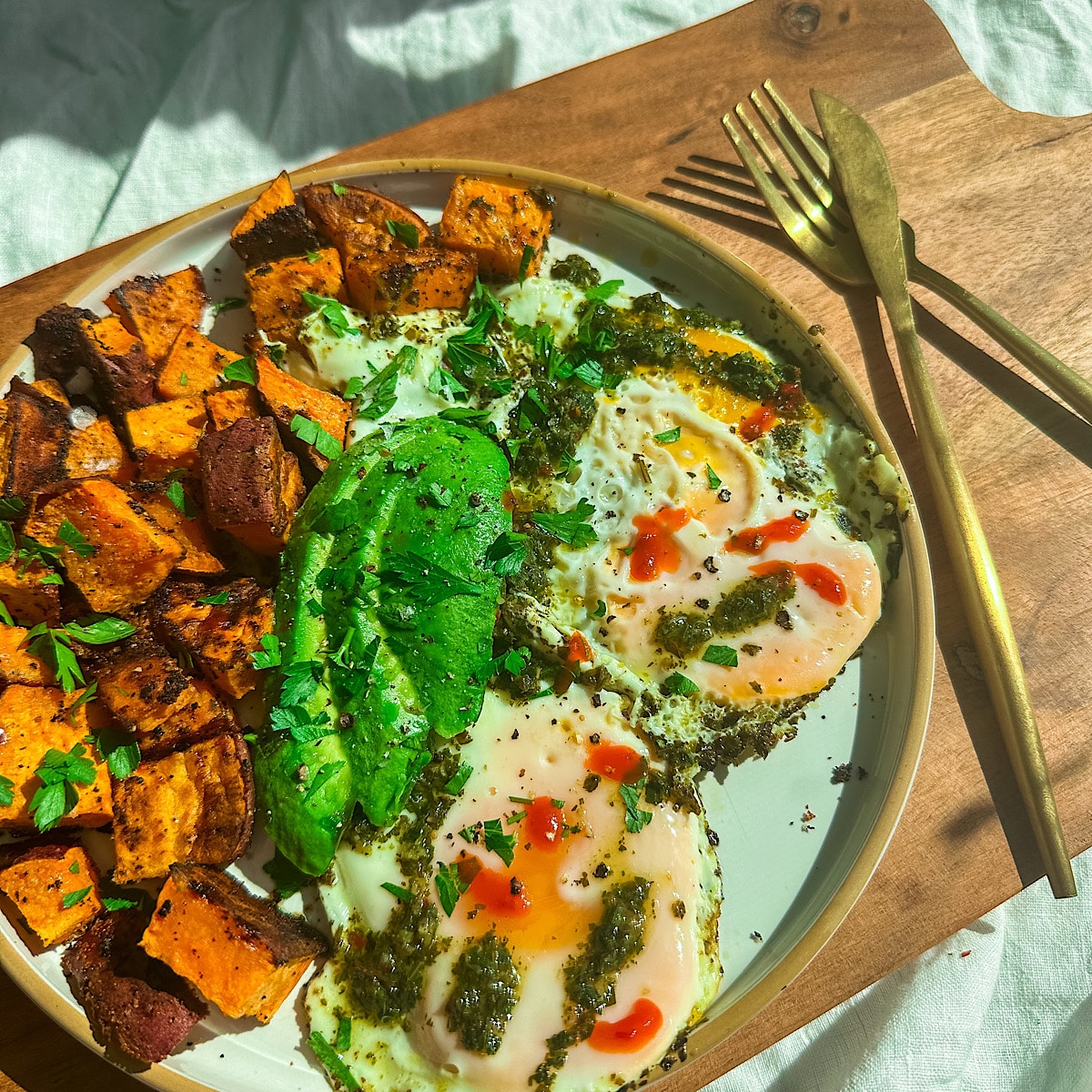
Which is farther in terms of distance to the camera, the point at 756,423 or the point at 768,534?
the point at 756,423

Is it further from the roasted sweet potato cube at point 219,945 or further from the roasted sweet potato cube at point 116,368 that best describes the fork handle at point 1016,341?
the roasted sweet potato cube at point 219,945

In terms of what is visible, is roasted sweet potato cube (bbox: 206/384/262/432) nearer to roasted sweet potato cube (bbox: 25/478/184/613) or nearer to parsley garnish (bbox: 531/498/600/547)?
roasted sweet potato cube (bbox: 25/478/184/613)

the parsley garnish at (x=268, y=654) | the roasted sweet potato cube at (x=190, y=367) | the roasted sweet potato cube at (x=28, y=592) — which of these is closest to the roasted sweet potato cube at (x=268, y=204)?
the roasted sweet potato cube at (x=190, y=367)

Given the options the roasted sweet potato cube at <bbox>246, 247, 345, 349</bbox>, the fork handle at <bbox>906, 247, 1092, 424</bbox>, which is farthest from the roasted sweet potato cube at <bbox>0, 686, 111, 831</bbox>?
the fork handle at <bbox>906, 247, 1092, 424</bbox>

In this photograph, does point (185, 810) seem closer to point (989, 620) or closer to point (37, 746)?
point (37, 746)

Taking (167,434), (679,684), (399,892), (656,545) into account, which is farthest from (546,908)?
(167,434)

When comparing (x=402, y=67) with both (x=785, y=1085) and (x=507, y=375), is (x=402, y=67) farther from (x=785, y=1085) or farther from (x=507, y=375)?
(x=785, y=1085)
